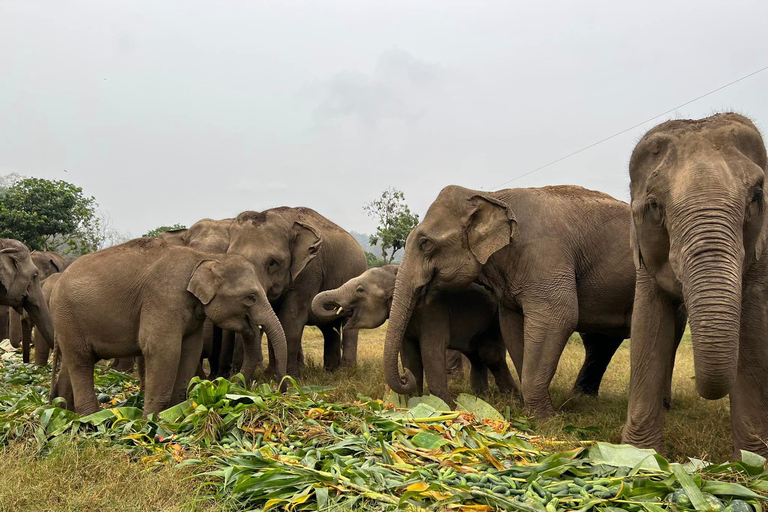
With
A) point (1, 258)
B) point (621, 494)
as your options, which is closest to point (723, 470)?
point (621, 494)

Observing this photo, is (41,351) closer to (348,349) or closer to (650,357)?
(348,349)

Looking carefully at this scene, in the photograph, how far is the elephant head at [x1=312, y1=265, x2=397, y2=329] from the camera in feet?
24.5

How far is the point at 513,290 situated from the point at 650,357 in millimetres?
2099

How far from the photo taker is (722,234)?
142 inches

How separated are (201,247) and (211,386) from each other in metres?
4.20

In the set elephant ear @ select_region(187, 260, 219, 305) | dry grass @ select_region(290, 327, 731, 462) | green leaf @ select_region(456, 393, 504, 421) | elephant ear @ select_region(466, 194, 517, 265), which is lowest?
dry grass @ select_region(290, 327, 731, 462)

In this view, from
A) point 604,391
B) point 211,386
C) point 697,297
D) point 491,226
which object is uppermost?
point 491,226

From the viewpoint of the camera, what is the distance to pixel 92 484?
394 cm

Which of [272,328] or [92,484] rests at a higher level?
[272,328]

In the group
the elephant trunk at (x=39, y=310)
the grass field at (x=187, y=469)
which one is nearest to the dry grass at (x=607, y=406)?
the grass field at (x=187, y=469)

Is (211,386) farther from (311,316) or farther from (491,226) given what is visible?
(311,316)

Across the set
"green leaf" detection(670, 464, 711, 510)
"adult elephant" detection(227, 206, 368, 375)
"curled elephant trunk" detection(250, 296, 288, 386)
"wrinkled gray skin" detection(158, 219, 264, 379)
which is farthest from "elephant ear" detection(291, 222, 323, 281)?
"green leaf" detection(670, 464, 711, 510)

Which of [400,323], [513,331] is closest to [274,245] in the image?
[400,323]

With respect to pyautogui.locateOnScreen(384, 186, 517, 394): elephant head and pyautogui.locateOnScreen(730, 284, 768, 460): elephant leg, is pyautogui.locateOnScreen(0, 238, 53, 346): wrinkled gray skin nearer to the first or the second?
pyautogui.locateOnScreen(384, 186, 517, 394): elephant head
